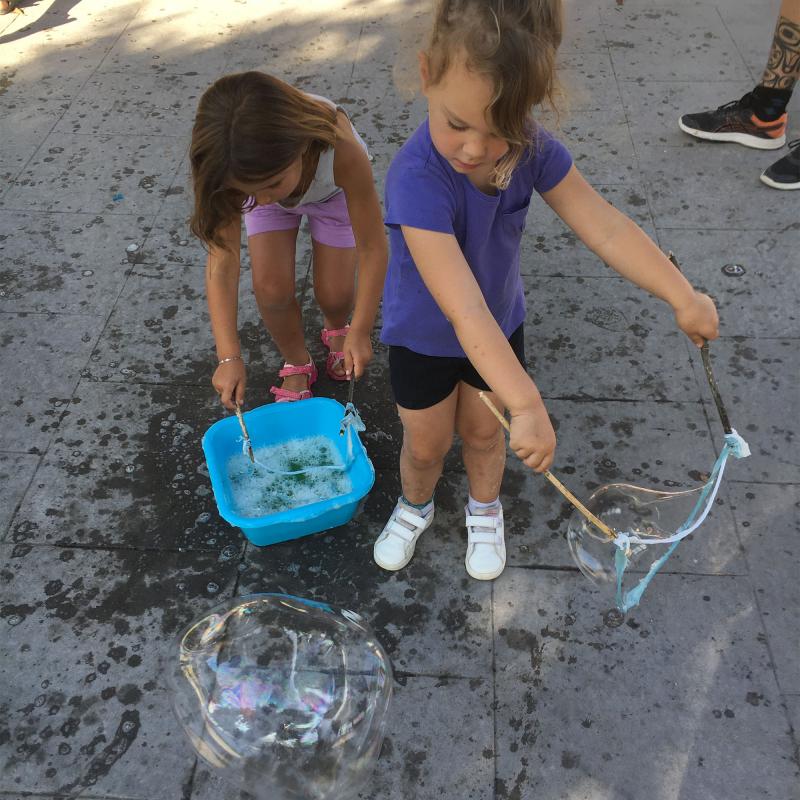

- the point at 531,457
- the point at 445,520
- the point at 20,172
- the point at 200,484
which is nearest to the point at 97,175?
the point at 20,172

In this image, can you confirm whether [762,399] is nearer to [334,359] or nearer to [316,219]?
[334,359]

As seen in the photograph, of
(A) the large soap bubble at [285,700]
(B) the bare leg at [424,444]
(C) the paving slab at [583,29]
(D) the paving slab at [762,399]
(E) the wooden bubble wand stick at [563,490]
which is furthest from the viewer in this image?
(C) the paving slab at [583,29]

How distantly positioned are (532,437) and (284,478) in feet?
3.54

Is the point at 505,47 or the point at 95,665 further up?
the point at 505,47

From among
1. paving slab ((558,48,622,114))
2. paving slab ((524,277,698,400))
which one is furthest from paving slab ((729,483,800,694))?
paving slab ((558,48,622,114))

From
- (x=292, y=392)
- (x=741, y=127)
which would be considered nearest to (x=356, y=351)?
(x=292, y=392)

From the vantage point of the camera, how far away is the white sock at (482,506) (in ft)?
6.91

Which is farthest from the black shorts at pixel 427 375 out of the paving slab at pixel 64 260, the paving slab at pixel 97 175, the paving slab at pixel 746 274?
the paving slab at pixel 97 175

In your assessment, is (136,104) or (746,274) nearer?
(746,274)

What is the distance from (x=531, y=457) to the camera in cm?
133

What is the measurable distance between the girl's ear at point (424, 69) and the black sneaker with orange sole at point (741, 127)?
2697 mm

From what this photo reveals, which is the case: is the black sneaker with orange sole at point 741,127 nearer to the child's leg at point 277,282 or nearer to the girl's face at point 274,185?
the child's leg at point 277,282

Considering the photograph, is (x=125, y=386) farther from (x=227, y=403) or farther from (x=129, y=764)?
(x=129, y=764)

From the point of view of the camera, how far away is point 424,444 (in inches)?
74.6
